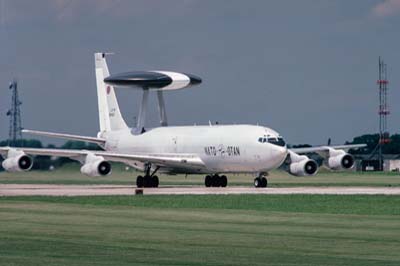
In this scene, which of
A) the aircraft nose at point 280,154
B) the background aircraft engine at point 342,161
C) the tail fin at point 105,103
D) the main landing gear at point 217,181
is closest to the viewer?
the aircraft nose at point 280,154

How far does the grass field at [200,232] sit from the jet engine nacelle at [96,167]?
2157 centimetres

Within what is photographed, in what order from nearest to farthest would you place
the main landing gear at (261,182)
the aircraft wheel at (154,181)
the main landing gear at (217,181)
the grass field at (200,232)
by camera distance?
the grass field at (200,232) → the main landing gear at (261,182) → the aircraft wheel at (154,181) → the main landing gear at (217,181)

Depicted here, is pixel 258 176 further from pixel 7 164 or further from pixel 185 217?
pixel 185 217

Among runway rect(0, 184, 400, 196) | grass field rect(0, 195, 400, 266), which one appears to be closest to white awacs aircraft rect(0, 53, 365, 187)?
runway rect(0, 184, 400, 196)

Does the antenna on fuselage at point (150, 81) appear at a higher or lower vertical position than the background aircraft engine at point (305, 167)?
higher

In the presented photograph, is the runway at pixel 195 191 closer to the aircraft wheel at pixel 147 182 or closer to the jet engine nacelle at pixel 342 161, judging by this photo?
the aircraft wheel at pixel 147 182

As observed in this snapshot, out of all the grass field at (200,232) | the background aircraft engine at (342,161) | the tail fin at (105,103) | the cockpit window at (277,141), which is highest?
the tail fin at (105,103)

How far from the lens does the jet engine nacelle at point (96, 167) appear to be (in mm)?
73562

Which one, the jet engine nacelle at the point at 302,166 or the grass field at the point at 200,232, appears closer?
the grass field at the point at 200,232

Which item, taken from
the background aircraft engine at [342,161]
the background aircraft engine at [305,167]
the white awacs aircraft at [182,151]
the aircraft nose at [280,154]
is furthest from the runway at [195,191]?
the background aircraft engine at [342,161]

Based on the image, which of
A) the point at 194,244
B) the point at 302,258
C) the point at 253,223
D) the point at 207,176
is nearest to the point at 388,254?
the point at 302,258

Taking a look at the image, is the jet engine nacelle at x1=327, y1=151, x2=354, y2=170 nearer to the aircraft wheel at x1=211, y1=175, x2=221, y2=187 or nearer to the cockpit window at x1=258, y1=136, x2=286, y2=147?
the aircraft wheel at x1=211, y1=175, x2=221, y2=187

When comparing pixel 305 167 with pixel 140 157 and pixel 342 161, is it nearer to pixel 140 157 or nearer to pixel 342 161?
pixel 342 161

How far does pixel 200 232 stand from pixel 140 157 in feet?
145
